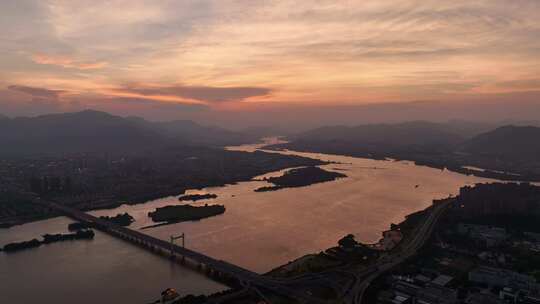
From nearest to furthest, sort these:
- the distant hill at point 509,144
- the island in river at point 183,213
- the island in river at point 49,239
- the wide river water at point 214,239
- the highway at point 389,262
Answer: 1. the highway at point 389,262
2. the wide river water at point 214,239
3. the island in river at point 49,239
4. the island in river at point 183,213
5. the distant hill at point 509,144

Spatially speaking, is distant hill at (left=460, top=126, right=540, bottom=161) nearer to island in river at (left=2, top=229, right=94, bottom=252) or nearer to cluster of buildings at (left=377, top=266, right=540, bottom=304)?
cluster of buildings at (left=377, top=266, right=540, bottom=304)

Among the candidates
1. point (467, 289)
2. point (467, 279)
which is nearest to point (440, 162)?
point (467, 279)

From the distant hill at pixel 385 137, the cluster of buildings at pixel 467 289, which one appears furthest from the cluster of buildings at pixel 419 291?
the distant hill at pixel 385 137

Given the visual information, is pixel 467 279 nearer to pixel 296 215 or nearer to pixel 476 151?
pixel 296 215

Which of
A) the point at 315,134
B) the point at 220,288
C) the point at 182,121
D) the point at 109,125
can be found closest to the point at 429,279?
the point at 220,288

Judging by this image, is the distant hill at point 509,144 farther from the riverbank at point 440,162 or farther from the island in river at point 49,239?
the island in river at point 49,239
